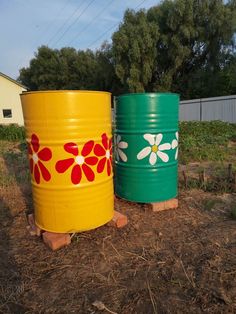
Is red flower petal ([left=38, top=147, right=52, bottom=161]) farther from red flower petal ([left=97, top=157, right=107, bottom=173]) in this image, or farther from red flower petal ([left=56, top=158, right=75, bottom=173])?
red flower petal ([left=97, top=157, right=107, bottom=173])

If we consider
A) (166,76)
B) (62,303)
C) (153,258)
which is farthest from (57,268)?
(166,76)

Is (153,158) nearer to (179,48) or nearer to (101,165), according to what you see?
(101,165)

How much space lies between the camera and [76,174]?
2.82 m

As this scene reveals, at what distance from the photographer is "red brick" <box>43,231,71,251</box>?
9.41ft

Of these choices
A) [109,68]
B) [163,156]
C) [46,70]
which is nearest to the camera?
[163,156]

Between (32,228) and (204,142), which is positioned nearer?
(32,228)

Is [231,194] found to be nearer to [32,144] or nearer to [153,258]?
[153,258]

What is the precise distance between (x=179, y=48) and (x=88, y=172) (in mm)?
22917

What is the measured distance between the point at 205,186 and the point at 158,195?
1130 millimetres

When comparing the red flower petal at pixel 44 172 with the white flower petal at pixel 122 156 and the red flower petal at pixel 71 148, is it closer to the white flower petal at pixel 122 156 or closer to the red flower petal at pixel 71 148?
the red flower petal at pixel 71 148

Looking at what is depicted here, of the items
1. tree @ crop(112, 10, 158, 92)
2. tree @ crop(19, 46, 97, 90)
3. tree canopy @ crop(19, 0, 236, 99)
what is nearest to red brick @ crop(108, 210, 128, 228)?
tree canopy @ crop(19, 0, 236, 99)

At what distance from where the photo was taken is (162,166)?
3.65m

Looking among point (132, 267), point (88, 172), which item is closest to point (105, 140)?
point (88, 172)

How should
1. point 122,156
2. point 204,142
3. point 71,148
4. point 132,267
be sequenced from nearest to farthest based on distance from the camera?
point 132,267, point 71,148, point 122,156, point 204,142
